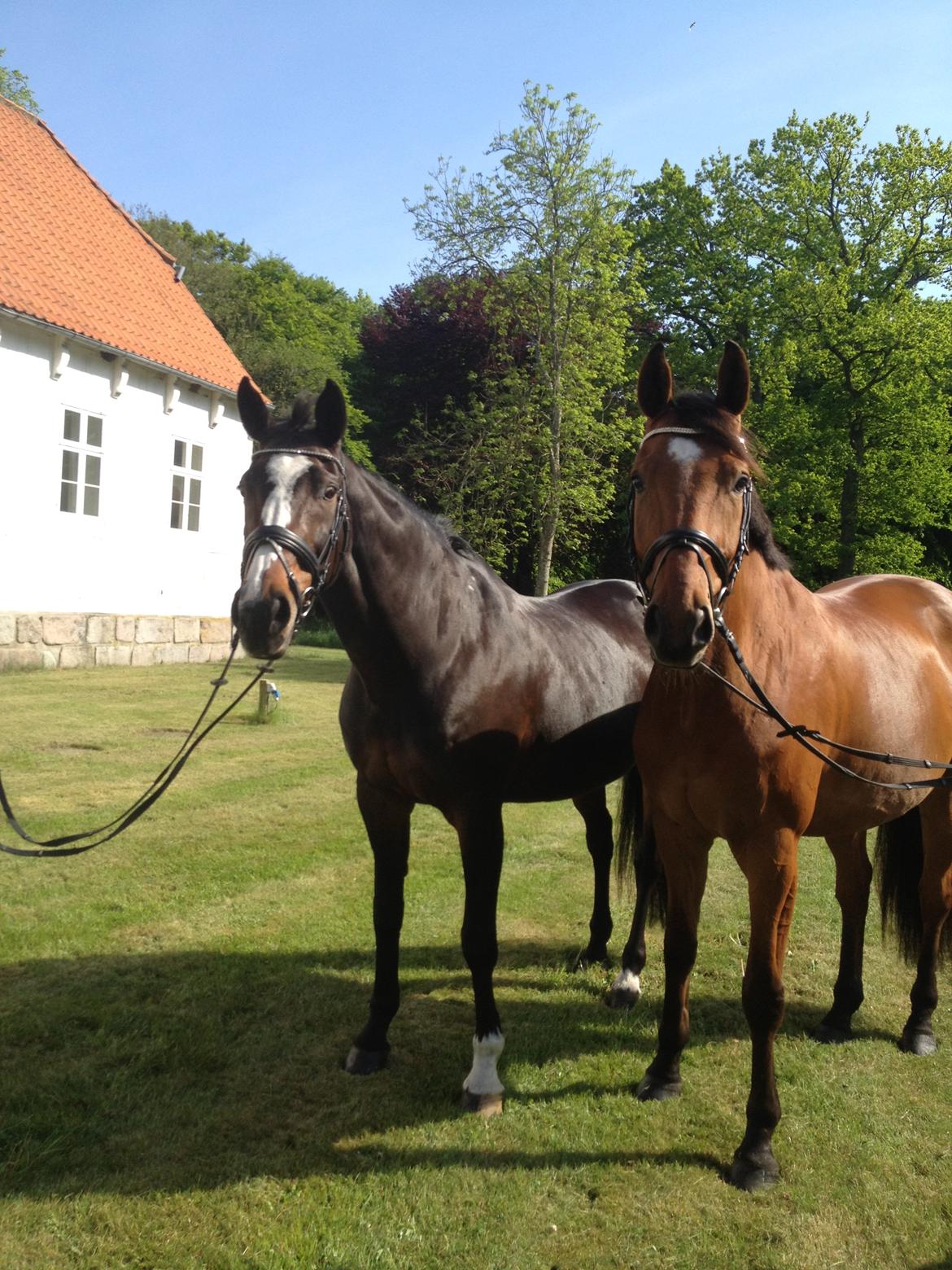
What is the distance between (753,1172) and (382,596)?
2.31m

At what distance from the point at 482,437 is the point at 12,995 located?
16.2 meters

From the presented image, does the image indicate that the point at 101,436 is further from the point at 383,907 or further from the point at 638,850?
the point at 383,907

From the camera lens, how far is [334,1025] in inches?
152

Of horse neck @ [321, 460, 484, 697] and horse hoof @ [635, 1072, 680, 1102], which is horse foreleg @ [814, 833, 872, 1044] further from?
horse neck @ [321, 460, 484, 697]

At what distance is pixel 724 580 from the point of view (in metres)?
2.72

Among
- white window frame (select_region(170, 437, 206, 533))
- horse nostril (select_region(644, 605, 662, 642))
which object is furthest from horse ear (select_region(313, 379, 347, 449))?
white window frame (select_region(170, 437, 206, 533))

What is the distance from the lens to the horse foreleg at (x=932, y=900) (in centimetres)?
398

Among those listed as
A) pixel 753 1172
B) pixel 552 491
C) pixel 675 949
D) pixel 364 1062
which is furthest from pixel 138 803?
pixel 552 491

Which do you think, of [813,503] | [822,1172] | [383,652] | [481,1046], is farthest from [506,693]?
[813,503]

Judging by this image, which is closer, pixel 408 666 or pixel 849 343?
pixel 408 666

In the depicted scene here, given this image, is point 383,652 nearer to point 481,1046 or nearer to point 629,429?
point 481,1046

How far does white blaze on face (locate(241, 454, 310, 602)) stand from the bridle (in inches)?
43.8

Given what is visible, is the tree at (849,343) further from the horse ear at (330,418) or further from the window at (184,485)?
the horse ear at (330,418)

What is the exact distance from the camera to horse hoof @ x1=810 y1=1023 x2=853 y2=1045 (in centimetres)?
394
